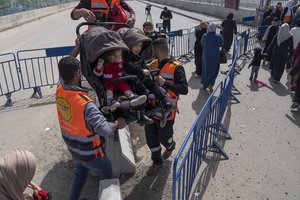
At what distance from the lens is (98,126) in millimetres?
2787

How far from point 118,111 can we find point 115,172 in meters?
1.40

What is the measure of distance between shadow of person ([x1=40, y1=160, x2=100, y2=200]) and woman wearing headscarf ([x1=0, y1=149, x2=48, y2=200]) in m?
2.12

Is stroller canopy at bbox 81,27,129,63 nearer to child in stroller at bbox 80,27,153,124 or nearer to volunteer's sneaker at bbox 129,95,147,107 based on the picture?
child in stroller at bbox 80,27,153,124

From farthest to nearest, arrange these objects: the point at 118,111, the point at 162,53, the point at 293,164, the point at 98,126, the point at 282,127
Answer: the point at 282,127 → the point at 293,164 → the point at 162,53 → the point at 118,111 → the point at 98,126

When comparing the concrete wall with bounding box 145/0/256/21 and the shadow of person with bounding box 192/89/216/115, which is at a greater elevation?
the concrete wall with bounding box 145/0/256/21

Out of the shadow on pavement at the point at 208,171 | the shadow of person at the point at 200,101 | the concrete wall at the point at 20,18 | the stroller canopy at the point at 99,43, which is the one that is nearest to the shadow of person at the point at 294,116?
the shadow on pavement at the point at 208,171

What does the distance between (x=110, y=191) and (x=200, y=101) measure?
4.84m

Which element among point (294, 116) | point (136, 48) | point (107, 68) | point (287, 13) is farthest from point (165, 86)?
point (287, 13)

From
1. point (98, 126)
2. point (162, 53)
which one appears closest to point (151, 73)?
point (162, 53)

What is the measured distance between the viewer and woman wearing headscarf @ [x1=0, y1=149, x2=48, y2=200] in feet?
6.11

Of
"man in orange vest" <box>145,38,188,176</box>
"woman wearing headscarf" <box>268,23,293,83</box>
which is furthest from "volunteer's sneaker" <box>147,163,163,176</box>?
"woman wearing headscarf" <box>268,23,293,83</box>

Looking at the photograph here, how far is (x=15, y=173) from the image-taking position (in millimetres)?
1896

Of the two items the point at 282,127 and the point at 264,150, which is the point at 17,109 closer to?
the point at 264,150

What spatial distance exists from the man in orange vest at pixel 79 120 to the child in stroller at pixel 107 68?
15 centimetres
